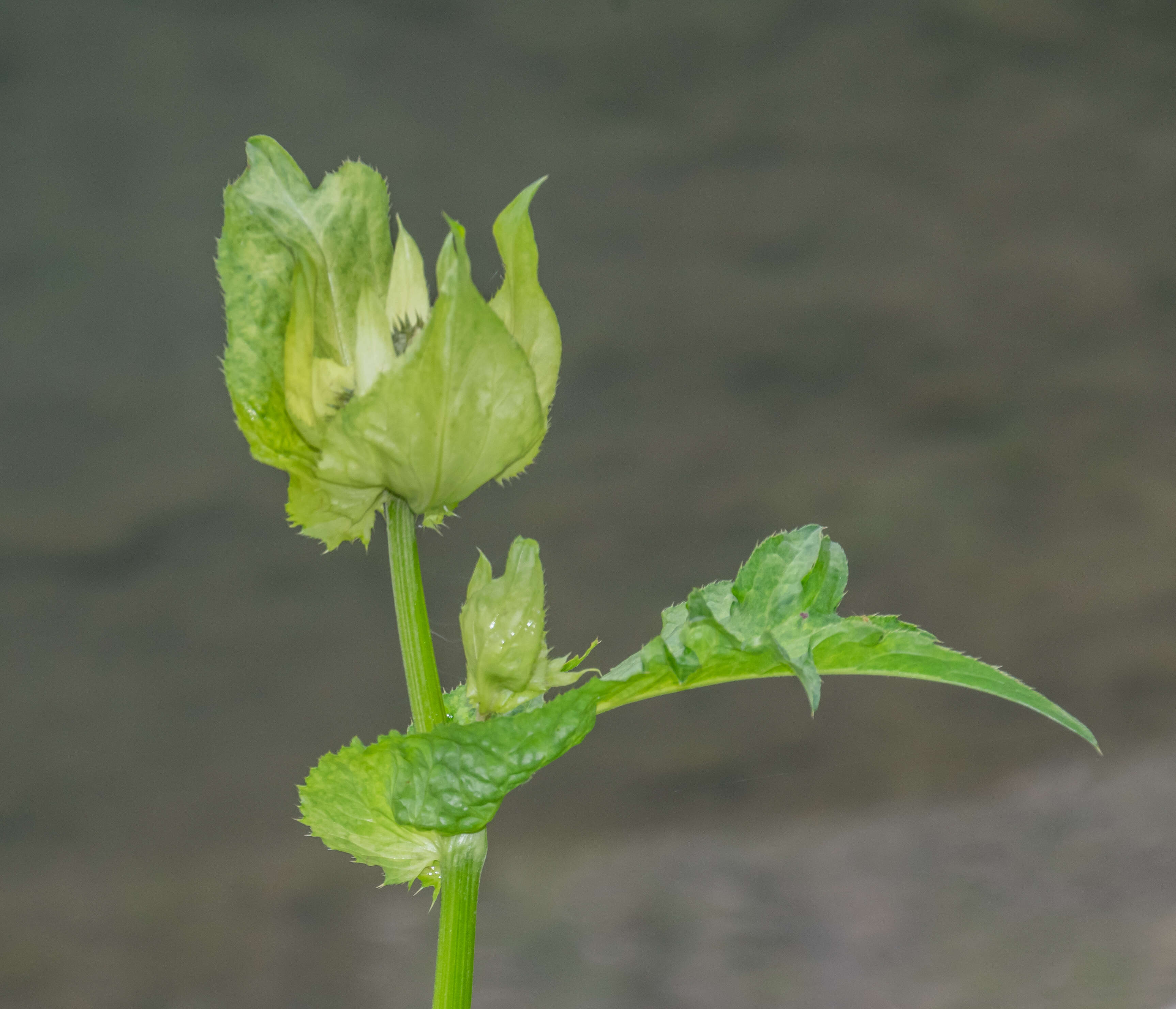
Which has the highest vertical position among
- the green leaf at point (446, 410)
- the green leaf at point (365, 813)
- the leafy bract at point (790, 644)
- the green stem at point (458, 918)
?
the green leaf at point (446, 410)

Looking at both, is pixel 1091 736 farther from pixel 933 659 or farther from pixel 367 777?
pixel 367 777

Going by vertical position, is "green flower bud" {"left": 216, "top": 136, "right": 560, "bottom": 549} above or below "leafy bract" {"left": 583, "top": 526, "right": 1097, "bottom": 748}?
above

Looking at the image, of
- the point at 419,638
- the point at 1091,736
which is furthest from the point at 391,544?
the point at 1091,736

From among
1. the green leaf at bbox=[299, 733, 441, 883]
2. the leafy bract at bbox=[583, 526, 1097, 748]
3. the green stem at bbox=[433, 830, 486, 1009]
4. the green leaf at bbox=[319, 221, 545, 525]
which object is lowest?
the green stem at bbox=[433, 830, 486, 1009]

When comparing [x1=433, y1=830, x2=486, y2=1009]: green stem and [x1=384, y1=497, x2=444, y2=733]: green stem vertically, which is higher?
[x1=384, y1=497, x2=444, y2=733]: green stem
